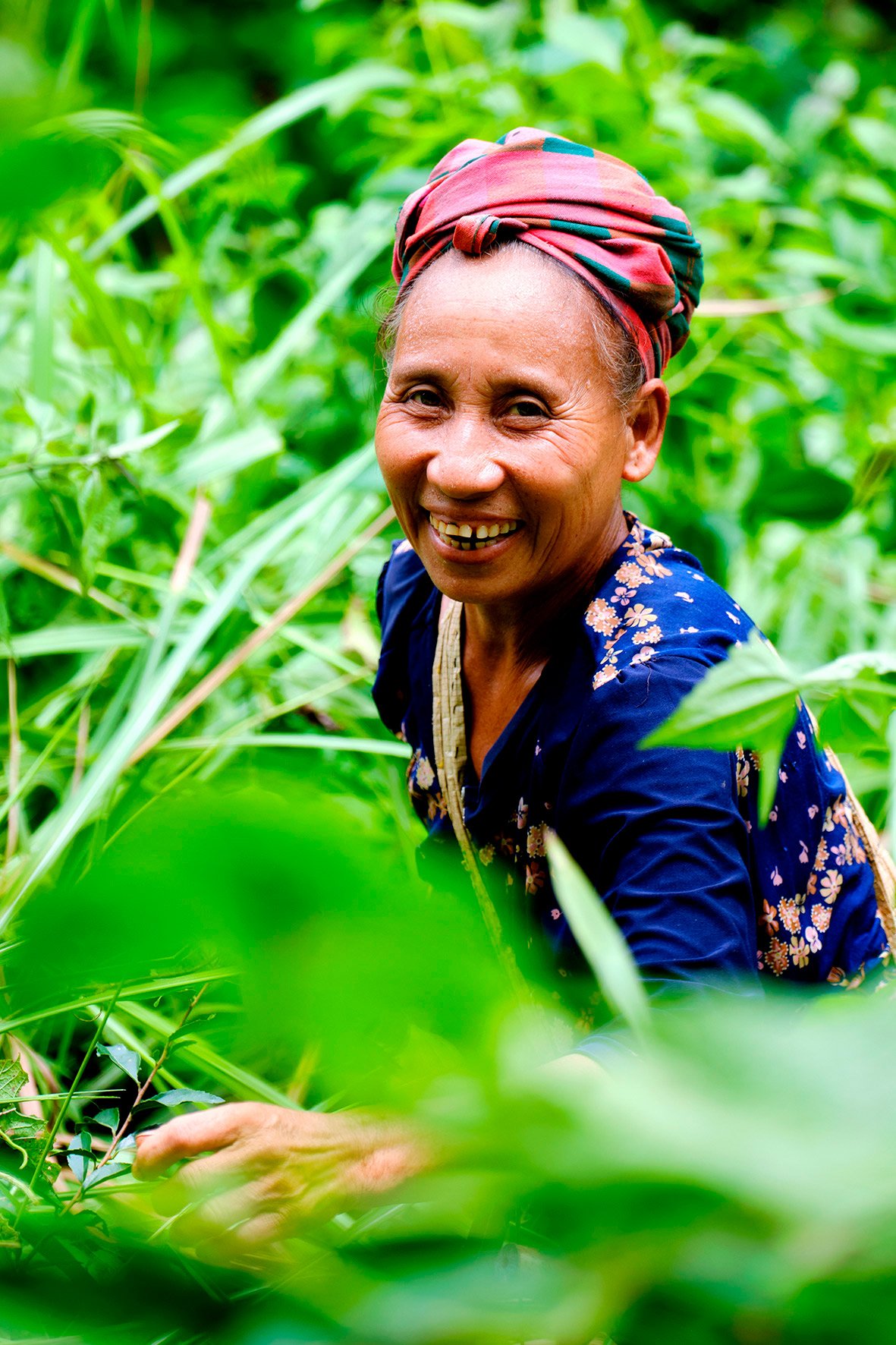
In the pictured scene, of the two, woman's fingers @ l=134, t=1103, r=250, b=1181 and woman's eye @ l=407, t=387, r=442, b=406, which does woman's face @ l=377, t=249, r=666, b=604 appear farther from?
woman's fingers @ l=134, t=1103, r=250, b=1181

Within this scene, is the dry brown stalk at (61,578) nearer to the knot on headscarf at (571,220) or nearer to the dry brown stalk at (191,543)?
the dry brown stalk at (191,543)

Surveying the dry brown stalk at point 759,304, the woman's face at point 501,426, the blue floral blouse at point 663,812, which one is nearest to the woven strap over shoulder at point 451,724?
the blue floral blouse at point 663,812

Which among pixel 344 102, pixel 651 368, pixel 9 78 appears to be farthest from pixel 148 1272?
pixel 344 102

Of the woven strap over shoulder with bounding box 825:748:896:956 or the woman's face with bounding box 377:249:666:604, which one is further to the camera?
the woven strap over shoulder with bounding box 825:748:896:956

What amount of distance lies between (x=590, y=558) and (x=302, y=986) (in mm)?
745

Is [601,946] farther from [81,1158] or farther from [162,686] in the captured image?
[162,686]

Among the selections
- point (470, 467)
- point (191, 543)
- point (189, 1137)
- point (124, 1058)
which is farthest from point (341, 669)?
point (189, 1137)

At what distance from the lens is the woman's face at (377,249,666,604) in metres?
0.79

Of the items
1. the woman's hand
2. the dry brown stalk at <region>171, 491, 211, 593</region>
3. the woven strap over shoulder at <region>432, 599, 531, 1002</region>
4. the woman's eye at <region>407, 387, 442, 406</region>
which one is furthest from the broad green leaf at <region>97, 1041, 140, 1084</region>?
the dry brown stalk at <region>171, 491, 211, 593</region>

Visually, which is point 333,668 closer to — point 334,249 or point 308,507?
point 308,507

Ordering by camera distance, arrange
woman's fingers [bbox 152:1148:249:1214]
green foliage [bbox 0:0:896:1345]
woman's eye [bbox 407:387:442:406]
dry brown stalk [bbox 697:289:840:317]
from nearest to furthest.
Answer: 1. green foliage [bbox 0:0:896:1345]
2. woman's fingers [bbox 152:1148:249:1214]
3. woman's eye [bbox 407:387:442:406]
4. dry brown stalk [bbox 697:289:840:317]

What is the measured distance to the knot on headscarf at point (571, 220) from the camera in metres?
0.80

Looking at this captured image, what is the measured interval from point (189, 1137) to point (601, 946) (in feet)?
0.87

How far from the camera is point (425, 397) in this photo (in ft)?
2.75
